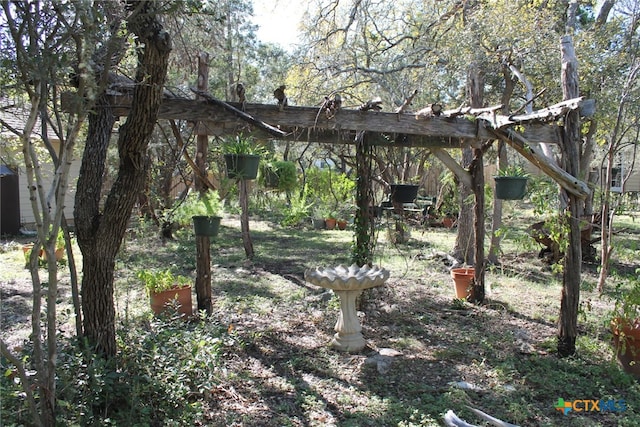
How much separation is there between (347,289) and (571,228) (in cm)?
220

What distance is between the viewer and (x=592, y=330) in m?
5.49

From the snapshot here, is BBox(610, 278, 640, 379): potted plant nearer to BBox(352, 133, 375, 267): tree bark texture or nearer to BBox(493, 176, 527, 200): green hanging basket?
BBox(493, 176, 527, 200): green hanging basket

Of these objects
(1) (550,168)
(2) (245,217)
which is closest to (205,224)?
(1) (550,168)

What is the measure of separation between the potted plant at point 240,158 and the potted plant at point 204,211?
478mm

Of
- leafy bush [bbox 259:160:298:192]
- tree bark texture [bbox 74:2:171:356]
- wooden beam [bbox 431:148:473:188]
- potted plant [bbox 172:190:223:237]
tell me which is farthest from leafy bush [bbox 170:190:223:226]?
wooden beam [bbox 431:148:473:188]

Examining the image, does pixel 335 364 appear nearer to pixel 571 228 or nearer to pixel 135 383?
pixel 135 383

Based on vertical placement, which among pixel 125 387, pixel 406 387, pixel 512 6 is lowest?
pixel 406 387

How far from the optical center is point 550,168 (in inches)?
181

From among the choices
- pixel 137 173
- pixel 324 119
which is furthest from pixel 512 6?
pixel 137 173

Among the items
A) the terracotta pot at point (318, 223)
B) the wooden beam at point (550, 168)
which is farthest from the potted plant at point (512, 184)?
the terracotta pot at point (318, 223)

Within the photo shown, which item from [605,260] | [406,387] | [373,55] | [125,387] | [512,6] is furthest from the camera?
[373,55]

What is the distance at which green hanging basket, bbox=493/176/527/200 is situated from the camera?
517cm

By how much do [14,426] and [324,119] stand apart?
333 cm

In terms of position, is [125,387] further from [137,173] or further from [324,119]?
[324,119]
